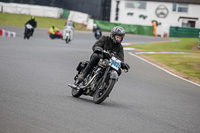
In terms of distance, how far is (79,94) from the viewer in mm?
9469

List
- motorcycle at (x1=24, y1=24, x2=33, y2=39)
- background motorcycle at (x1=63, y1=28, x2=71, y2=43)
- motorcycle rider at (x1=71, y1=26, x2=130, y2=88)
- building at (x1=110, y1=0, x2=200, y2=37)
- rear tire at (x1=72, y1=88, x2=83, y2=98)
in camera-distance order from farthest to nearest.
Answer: building at (x1=110, y1=0, x2=200, y2=37) < motorcycle at (x1=24, y1=24, x2=33, y2=39) < background motorcycle at (x1=63, y1=28, x2=71, y2=43) < rear tire at (x1=72, y1=88, x2=83, y2=98) < motorcycle rider at (x1=71, y1=26, x2=130, y2=88)

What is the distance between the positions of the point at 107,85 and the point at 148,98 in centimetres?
199

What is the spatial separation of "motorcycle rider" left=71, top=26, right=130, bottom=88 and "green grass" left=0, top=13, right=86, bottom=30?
40.2 meters

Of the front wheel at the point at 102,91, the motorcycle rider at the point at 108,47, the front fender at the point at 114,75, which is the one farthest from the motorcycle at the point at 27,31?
the front fender at the point at 114,75

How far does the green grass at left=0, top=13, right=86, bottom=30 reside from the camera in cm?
4992

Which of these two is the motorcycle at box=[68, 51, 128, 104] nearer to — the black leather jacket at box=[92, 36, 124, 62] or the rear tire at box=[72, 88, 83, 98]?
the rear tire at box=[72, 88, 83, 98]

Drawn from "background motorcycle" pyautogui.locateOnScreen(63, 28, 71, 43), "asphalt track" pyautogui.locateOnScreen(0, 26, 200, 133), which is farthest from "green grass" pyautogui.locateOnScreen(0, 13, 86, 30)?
"asphalt track" pyautogui.locateOnScreen(0, 26, 200, 133)

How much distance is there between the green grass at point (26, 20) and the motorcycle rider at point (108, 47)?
40175 mm

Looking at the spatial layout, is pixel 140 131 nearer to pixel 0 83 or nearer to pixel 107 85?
pixel 107 85

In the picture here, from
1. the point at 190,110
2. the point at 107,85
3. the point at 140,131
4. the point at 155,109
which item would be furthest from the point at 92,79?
the point at 140,131

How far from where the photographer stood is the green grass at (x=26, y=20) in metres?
49.9

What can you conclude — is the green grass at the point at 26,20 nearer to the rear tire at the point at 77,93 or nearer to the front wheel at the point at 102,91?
the rear tire at the point at 77,93

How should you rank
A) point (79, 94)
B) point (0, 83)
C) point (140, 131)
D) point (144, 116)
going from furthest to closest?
point (0, 83), point (79, 94), point (144, 116), point (140, 131)

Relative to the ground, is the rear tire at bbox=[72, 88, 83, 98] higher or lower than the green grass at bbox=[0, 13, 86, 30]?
lower
